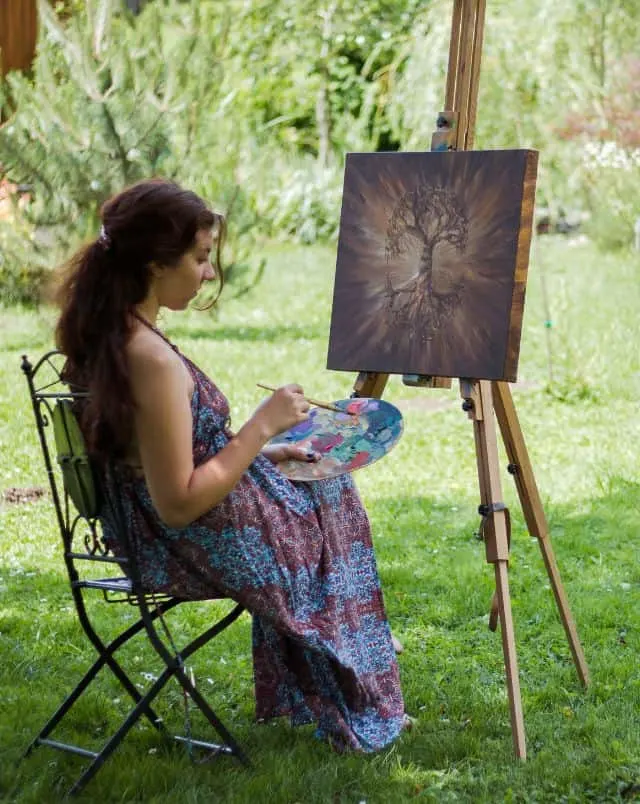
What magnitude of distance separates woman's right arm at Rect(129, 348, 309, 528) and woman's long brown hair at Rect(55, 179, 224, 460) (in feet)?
0.17

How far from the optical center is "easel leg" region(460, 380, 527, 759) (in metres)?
2.68

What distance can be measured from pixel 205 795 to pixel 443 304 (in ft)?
4.01

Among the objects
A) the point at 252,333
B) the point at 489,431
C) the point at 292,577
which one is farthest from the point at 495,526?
the point at 252,333

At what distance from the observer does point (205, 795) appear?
2.43 m

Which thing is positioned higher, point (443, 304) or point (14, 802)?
point (443, 304)

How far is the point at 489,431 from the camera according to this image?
2803 millimetres

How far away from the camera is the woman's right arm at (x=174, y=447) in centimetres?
224

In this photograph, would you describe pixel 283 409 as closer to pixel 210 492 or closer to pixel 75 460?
pixel 210 492

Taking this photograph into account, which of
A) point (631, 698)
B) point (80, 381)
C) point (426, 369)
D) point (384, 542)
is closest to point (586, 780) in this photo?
point (631, 698)

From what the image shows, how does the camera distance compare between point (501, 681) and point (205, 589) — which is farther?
point (501, 681)

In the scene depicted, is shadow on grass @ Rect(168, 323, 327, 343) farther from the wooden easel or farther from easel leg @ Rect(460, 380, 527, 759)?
easel leg @ Rect(460, 380, 527, 759)

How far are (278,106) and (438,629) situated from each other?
38.5 feet

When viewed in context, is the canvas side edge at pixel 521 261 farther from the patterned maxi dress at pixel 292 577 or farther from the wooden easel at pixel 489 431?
the patterned maxi dress at pixel 292 577

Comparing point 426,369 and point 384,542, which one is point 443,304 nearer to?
point 426,369
